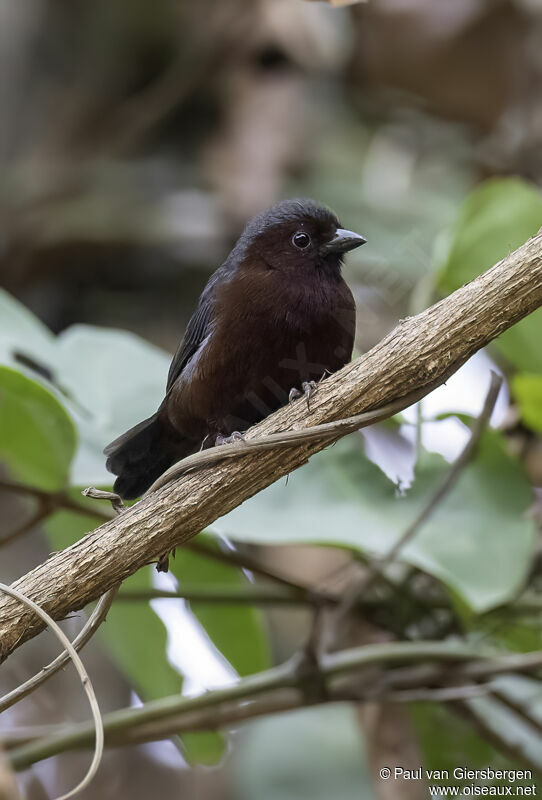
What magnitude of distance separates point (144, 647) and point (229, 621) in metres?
0.24

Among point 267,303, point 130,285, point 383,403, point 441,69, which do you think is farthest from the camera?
point 441,69

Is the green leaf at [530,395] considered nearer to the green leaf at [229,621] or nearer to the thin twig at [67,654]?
the green leaf at [229,621]

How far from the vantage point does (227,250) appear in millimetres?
4117

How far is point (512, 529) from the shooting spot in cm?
244

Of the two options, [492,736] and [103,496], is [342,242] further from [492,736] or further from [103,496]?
[492,736]

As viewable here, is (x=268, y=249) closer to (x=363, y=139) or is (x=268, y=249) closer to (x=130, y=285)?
(x=130, y=285)

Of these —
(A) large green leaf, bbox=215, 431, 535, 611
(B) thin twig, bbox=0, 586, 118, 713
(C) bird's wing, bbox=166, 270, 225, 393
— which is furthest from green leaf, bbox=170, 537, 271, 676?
(B) thin twig, bbox=0, 586, 118, 713

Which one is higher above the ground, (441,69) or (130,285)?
(441,69)

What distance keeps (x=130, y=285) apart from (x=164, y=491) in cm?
278

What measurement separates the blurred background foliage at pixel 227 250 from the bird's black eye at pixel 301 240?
18.2 inches

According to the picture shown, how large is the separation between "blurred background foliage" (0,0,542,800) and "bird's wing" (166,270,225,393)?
0.23 m

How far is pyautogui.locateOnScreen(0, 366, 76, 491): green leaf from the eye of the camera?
2.09 metres

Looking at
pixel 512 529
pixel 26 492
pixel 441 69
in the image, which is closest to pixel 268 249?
pixel 26 492

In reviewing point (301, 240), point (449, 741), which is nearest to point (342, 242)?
point (301, 240)
